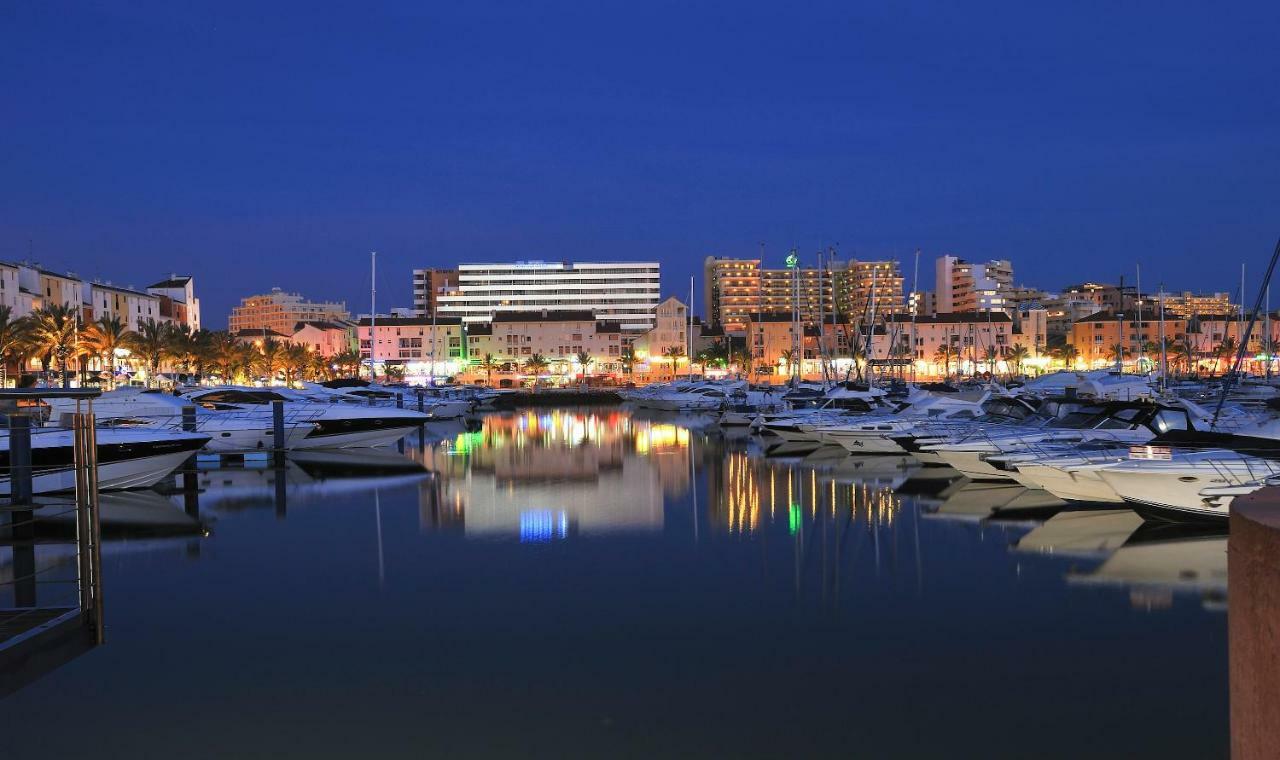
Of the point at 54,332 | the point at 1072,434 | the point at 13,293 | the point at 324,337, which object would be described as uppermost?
the point at 13,293

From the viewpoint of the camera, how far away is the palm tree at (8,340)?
58.3 m

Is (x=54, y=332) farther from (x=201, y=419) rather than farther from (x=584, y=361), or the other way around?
(x=584, y=361)

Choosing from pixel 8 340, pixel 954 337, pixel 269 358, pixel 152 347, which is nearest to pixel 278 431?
pixel 8 340

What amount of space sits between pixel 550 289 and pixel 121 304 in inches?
3181

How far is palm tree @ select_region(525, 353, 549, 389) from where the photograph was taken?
142000 mm

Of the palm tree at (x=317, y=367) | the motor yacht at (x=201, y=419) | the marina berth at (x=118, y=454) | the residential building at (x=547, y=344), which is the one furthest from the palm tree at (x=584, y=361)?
the marina berth at (x=118, y=454)

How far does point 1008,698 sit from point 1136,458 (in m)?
11.8

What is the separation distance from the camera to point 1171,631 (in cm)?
1390

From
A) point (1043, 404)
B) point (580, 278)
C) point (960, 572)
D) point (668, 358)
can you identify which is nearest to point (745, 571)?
point (960, 572)

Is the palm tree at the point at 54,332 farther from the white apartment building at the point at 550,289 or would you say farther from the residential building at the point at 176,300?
the white apartment building at the point at 550,289

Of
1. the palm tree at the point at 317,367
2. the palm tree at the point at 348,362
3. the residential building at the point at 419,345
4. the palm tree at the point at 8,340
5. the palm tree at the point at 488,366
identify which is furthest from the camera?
the residential building at the point at 419,345

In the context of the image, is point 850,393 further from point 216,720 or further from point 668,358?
point 668,358

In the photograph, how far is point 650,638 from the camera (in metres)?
13.9

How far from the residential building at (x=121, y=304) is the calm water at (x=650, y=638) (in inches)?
3369
